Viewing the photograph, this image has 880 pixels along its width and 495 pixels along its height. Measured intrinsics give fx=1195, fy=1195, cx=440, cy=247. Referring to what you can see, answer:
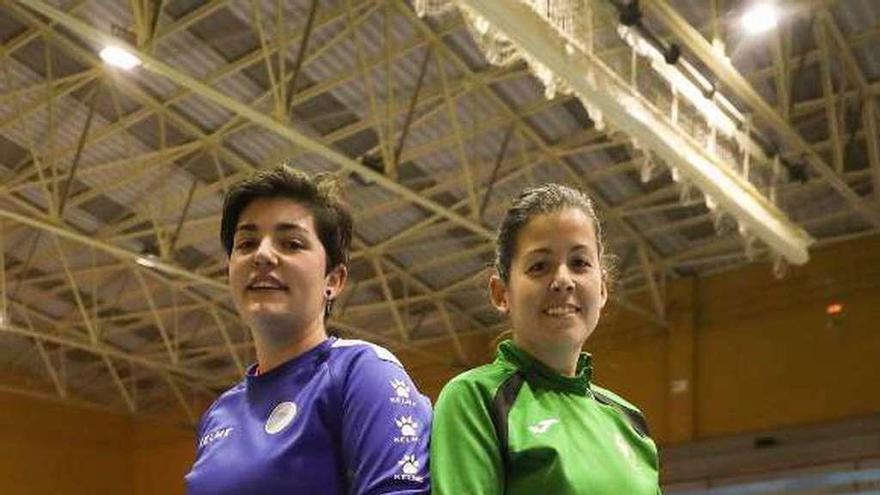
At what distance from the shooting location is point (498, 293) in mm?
2844

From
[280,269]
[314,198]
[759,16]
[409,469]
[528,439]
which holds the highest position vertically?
[759,16]

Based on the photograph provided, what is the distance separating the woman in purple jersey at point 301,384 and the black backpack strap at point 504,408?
0.17 metres

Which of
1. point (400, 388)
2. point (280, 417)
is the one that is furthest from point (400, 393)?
point (280, 417)

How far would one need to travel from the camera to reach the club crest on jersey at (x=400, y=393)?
2406mm

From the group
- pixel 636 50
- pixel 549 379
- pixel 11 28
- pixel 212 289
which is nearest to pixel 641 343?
pixel 212 289

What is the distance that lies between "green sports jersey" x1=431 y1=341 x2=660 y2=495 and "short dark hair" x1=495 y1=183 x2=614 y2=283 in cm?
21

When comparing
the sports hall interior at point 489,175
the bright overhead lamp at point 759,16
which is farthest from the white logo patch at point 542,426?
the bright overhead lamp at point 759,16

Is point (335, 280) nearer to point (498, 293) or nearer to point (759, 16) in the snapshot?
point (498, 293)

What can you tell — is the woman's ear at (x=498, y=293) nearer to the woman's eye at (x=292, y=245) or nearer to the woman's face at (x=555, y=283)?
the woman's face at (x=555, y=283)

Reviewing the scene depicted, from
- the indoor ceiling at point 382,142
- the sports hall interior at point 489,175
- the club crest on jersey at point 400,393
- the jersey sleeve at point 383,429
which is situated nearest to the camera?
the jersey sleeve at point 383,429

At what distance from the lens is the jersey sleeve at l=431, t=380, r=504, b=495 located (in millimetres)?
2389

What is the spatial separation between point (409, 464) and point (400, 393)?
0.16 metres

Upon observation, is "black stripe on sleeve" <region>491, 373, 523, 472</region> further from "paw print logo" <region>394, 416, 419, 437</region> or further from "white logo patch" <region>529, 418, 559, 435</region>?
"paw print logo" <region>394, 416, 419, 437</region>

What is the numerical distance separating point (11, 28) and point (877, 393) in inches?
460
